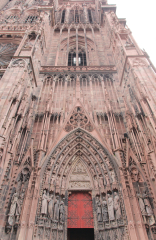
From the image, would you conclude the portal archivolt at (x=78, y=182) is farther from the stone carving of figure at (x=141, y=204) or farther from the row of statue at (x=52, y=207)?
the stone carving of figure at (x=141, y=204)

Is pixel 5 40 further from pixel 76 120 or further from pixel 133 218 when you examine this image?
pixel 133 218

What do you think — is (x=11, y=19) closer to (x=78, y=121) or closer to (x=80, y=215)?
(x=78, y=121)

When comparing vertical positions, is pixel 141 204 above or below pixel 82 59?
below

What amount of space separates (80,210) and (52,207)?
146cm

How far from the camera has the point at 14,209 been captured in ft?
20.9

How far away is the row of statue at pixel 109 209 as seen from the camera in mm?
6826

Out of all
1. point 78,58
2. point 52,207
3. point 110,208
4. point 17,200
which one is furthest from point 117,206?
point 78,58

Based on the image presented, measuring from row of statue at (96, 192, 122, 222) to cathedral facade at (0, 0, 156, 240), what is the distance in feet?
0.12

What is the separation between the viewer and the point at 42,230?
645 cm

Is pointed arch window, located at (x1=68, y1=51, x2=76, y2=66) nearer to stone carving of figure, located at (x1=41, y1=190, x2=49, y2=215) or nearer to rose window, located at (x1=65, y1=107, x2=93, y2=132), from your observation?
rose window, located at (x1=65, y1=107, x2=93, y2=132)

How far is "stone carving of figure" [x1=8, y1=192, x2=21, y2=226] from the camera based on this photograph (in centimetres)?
617

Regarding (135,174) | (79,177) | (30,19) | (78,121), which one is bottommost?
(135,174)

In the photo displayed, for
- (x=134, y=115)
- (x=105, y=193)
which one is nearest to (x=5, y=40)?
(x=134, y=115)

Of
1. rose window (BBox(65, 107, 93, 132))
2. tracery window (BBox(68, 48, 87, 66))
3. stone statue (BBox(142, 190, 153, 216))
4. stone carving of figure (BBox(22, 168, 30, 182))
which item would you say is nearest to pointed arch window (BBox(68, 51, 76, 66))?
tracery window (BBox(68, 48, 87, 66))
